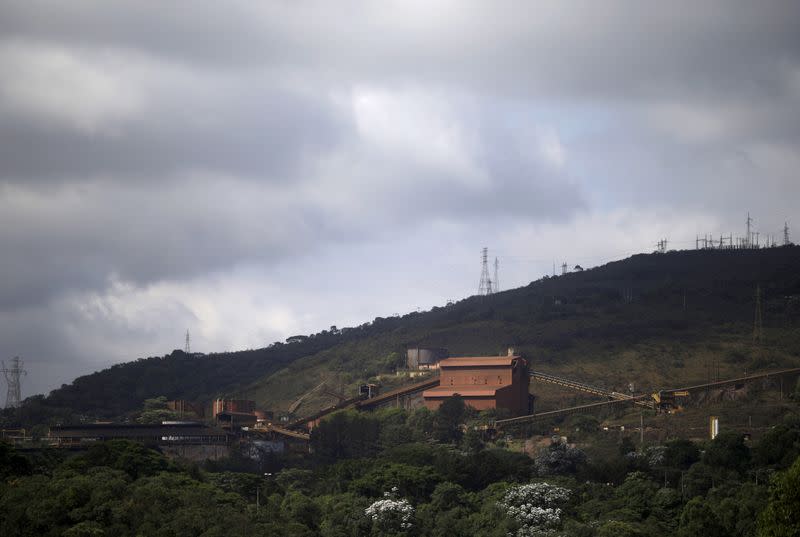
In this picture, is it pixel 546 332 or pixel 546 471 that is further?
pixel 546 332

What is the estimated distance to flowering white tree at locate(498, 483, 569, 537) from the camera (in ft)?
267

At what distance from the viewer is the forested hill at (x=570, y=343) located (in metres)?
150

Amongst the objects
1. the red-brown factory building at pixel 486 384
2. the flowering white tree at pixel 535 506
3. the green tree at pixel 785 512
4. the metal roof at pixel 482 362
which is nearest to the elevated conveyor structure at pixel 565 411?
the red-brown factory building at pixel 486 384

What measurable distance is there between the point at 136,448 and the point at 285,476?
1551cm

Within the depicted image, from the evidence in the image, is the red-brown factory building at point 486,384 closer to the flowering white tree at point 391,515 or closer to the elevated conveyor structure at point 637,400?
the elevated conveyor structure at point 637,400

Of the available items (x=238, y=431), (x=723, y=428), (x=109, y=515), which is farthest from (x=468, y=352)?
(x=109, y=515)

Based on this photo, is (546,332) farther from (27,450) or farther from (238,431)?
(27,450)

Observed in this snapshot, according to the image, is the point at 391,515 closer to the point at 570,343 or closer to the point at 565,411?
the point at 565,411

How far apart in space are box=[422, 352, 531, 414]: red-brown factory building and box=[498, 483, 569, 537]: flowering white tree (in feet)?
143

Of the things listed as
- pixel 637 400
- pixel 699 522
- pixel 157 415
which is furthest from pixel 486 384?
pixel 699 522

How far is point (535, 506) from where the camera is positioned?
3376 inches

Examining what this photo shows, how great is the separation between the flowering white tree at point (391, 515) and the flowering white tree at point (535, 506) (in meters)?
6.20

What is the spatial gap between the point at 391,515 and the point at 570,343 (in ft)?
258

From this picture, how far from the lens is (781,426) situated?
10150cm
